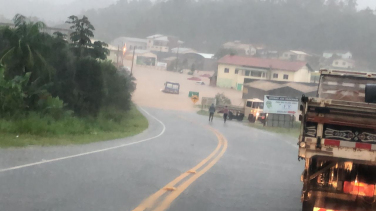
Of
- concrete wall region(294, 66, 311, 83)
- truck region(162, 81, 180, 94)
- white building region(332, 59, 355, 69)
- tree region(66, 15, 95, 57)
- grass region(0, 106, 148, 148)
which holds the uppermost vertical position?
white building region(332, 59, 355, 69)

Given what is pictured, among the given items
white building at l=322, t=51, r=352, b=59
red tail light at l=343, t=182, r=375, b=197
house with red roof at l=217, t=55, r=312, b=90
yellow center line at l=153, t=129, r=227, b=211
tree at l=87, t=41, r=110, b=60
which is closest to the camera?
red tail light at l=343, t=182, r=375, b=197

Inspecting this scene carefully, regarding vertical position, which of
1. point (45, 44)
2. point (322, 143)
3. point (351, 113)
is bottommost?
point (322, 143)

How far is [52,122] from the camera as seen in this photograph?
20078mm

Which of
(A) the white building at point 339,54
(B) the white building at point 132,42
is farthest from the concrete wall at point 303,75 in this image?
(B) the white building at point 132,42

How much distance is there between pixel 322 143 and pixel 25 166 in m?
6.29

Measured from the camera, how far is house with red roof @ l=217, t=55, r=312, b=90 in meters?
65.7

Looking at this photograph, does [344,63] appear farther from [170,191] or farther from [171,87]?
[170,191]

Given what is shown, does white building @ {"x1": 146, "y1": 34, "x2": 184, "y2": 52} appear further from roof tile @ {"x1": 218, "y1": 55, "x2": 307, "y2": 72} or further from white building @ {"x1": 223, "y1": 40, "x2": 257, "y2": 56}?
roof tile @ {"x1": 218, "y1": 55, "x2": 307, "y2": 72}

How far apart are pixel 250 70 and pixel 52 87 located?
4457cm

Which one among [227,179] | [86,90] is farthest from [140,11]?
[227,179]

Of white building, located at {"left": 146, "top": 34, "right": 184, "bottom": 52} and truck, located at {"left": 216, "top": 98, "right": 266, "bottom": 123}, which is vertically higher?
white building, located at {"left": 146, "top": 34, "right": 184, "bottom": 52}

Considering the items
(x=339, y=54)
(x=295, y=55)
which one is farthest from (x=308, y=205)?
(x=295, y=55)

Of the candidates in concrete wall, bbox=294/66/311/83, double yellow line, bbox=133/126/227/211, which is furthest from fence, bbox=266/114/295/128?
double yellow line, bbox=133/126/227/211

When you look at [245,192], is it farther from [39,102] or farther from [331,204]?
[39,102]
